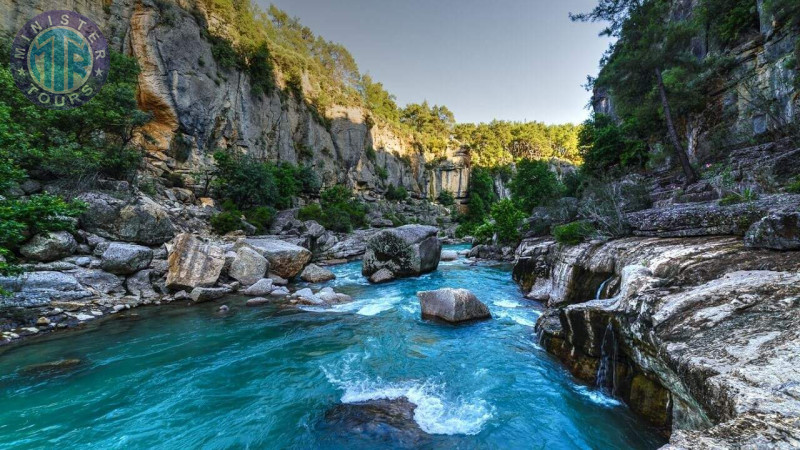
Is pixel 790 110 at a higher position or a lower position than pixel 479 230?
higher

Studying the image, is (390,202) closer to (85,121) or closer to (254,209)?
(254,209)

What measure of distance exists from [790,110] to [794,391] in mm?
16329

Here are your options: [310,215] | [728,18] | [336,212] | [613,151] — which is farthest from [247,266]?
[728,18]

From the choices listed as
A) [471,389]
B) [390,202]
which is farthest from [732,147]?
[390,202]

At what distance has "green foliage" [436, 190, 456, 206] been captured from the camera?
6338cm

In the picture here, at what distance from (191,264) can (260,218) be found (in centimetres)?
1257

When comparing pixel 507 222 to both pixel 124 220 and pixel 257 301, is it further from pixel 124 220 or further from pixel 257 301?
pixel 124 220

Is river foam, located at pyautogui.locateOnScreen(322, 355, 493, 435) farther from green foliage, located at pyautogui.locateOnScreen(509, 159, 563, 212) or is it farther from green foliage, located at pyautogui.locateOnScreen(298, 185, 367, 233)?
green foliage, located at pyautogui.locateOnScreen(298, 185, 367, 233)

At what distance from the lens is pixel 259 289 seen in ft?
39.0

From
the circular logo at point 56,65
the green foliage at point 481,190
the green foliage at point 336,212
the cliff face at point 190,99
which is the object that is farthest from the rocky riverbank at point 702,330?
the green foliage at point 481,190

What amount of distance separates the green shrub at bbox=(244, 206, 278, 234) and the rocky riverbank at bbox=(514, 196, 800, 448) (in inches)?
854

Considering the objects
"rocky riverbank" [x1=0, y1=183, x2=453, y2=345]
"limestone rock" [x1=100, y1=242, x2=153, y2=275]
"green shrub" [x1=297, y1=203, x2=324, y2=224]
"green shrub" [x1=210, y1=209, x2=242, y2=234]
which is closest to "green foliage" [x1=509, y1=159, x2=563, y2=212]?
"rocky riverbank" [x1=0, y1=183, x2=453, y2=345]

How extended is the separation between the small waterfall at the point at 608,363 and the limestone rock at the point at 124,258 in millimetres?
14430

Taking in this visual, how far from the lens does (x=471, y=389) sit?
5.04 meters
